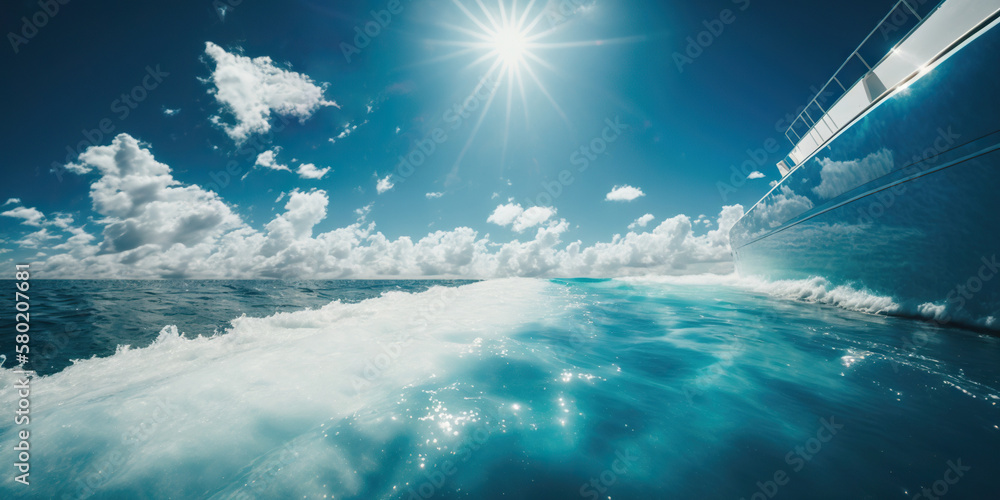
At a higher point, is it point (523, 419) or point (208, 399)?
point (208, 399)

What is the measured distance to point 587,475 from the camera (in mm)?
2160

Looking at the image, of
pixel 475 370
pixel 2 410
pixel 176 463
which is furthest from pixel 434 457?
pixel 2 410

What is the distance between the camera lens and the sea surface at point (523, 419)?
210 centimetres

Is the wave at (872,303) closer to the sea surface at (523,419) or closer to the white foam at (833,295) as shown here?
the white foam at (833,295)

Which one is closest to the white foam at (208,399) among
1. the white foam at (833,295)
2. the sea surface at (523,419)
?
the sea surface at (523,419)

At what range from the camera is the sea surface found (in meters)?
2.10

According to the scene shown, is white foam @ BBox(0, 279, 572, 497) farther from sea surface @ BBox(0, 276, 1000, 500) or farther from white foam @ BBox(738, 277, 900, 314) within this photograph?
white foam @ BBox(738, 277, 900, 314)

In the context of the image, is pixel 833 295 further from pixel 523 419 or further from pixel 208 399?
pixel 208 399

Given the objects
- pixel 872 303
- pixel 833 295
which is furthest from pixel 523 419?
pixel 833 295

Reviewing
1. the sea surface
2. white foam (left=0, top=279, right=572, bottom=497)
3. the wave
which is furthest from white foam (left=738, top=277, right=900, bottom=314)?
white foam (left=0, top=279, right=572, bottom=497)

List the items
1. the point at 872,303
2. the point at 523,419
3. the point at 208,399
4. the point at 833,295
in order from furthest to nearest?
the point at 833,295
the point at 872,303
the point at 208,399
the point at 523,419

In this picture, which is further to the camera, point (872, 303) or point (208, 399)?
point (872, 303)

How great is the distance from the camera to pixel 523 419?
2768mm

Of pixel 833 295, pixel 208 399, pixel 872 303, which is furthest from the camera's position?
pixel 833 295
